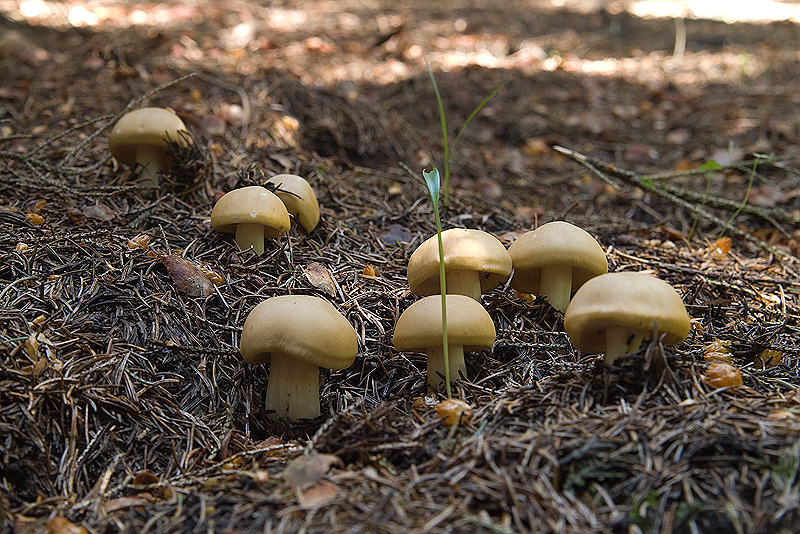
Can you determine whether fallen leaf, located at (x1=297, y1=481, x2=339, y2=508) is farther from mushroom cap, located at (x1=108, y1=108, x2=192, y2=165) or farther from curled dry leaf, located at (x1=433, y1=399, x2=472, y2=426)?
mushroom cap, located at (x1=108, y1=108, x2=192, y2=165)

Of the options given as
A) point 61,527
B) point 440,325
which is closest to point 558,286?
point 440,325

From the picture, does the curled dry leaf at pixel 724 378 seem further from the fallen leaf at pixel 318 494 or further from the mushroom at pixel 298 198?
the mushroom at pixel 298 198

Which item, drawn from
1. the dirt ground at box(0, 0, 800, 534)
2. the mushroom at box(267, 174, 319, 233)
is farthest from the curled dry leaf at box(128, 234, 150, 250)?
the mushroom at box(267, 174, 319, 233)

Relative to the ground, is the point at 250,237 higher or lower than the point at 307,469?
higher

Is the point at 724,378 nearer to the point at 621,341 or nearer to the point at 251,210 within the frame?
the point at 621,341

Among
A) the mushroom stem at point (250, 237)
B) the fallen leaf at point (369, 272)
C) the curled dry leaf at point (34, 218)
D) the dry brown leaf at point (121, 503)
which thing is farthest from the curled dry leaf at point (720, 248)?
the curled dry leaf at point (34, 218)

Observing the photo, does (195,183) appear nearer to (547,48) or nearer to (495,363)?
(495,363)
